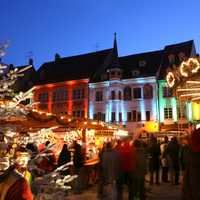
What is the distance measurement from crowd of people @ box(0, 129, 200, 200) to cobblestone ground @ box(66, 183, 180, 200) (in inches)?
15.1

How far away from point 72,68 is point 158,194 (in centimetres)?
3818

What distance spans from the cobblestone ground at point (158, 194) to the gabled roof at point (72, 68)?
1268 inches

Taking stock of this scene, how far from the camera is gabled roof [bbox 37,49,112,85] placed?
4632 cm

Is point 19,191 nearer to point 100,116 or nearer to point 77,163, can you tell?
point 77,163

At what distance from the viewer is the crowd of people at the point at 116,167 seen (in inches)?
152

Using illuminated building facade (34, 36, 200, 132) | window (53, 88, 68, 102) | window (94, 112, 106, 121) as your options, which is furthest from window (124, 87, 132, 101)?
window (53, 88, 68, 102)

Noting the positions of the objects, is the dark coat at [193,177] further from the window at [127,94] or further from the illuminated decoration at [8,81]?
the window at [127,94]

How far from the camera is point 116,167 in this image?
10273mm

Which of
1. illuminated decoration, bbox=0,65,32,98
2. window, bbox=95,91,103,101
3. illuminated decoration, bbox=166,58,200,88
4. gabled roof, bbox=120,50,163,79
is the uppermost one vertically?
gabled roof, bbox=120,50,163,79

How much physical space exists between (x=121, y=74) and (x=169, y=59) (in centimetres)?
594

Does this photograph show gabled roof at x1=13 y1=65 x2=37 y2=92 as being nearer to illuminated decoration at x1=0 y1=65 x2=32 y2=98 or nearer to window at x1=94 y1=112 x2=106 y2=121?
window at x1=94 y1=112 x2=106 y2=121

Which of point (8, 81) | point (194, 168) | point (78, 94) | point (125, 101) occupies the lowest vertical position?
point (194, 168)

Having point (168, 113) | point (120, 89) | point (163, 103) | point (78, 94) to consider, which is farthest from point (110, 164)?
point (78, 94)

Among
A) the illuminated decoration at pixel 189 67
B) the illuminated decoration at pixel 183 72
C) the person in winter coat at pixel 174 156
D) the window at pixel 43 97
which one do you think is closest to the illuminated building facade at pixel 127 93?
the window at pixel 43 97
